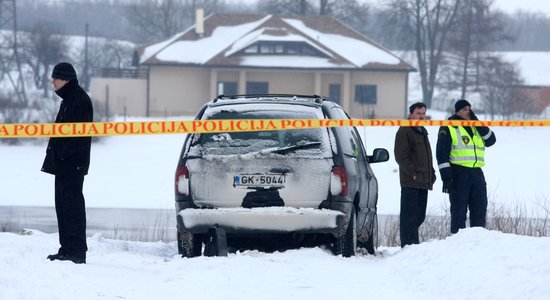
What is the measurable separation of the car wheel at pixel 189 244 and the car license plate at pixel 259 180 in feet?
2.20

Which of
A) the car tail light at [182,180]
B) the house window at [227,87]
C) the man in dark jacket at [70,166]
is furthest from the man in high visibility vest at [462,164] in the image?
the house window at [227,87]

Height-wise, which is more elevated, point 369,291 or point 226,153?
point 226,153

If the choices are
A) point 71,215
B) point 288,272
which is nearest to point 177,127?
point 71,215

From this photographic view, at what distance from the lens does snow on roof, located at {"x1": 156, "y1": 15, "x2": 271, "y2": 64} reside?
5725 cm

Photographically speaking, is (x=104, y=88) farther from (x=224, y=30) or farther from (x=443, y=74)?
(x=443, y=74)

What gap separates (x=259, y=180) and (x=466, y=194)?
3.24 m

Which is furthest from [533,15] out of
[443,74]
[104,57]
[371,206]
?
[371,206]

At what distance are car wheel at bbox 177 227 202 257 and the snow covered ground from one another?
0.68 ft

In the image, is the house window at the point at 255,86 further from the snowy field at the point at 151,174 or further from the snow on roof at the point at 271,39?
the snowy field at the point at 151,174

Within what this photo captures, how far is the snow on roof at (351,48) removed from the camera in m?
58.8

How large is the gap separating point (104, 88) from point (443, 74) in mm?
25326

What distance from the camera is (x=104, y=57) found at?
338 feet

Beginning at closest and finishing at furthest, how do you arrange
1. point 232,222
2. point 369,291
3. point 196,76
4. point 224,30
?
point 369,291 < point 232,222 < point 196,76 < point 224,30

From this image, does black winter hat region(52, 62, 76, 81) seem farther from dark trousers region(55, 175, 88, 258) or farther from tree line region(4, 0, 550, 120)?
tree line region(4, 0, 550, 120)
